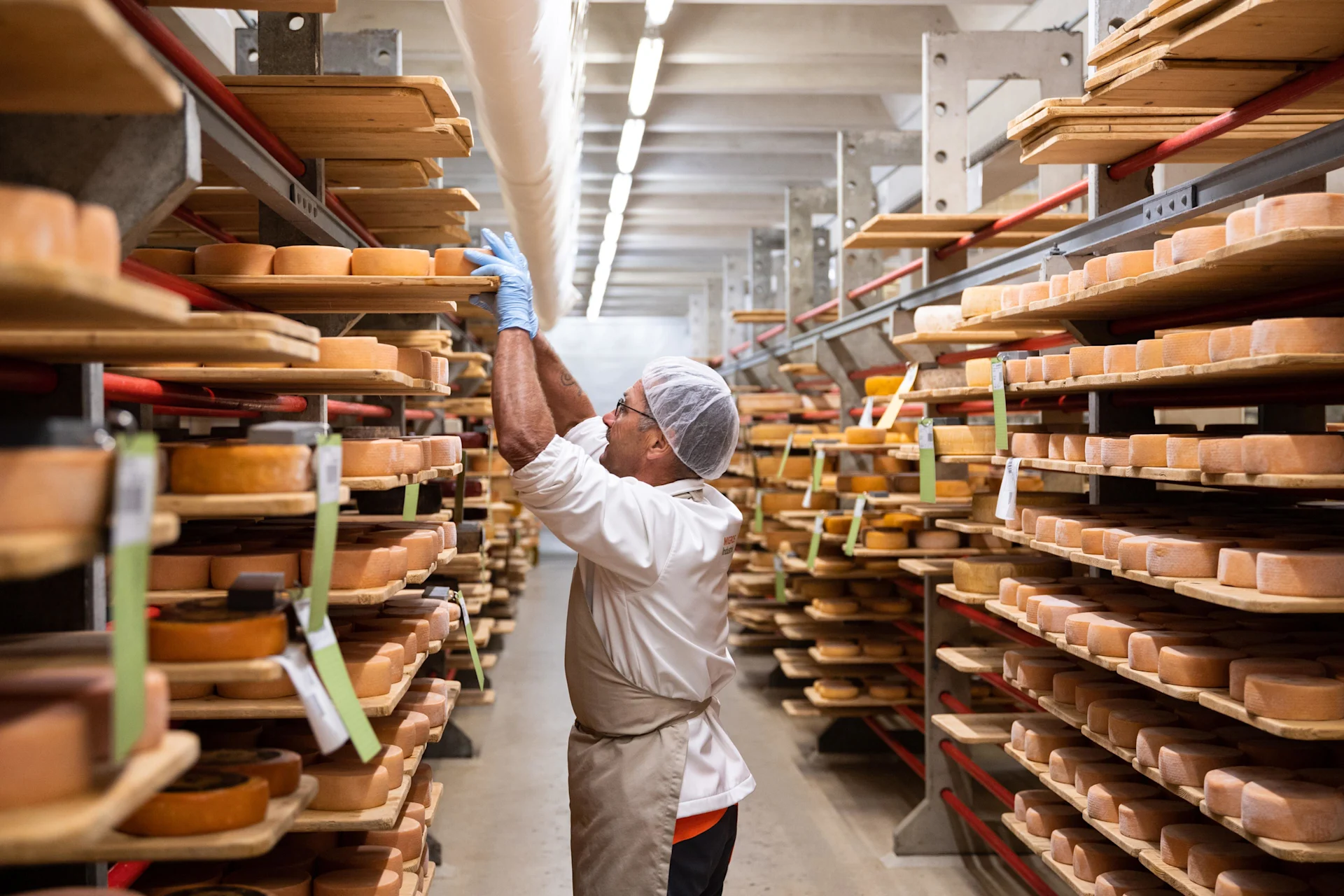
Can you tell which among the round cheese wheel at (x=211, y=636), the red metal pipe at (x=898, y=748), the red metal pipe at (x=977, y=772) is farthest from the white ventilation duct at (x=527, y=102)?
the red metal pipe at (x=898, y=748)

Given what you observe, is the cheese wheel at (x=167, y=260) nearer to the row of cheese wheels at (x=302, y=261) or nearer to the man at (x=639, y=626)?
the row of cheese wheels at (x=302, y=261)

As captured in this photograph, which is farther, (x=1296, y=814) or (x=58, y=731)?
(x=1296, y=814)

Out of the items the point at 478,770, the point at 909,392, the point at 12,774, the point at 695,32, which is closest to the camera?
the point at 12,774

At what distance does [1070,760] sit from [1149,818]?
0.42 metres

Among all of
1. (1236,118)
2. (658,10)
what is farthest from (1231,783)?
(658,10)

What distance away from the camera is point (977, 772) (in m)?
4.27

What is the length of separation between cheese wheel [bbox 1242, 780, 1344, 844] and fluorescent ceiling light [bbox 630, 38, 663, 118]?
446 centimetres

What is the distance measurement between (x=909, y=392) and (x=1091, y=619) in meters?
1.65

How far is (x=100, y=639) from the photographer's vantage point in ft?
5.50

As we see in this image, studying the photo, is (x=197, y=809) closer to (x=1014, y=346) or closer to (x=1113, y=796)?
(x=1113, y=796)

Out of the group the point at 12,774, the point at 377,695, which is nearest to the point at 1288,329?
the point at 377,695

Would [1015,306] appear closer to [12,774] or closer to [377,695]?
[377,695]

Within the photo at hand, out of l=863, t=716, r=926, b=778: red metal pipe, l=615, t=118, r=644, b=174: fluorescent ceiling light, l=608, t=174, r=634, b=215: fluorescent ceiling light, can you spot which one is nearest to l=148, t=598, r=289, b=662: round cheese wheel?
l=863, t=716, r=926, b=778: red metal pipe

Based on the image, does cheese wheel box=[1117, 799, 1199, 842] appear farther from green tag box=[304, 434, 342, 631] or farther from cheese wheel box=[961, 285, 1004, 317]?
green tag box=[304, 434, 342, 631]
